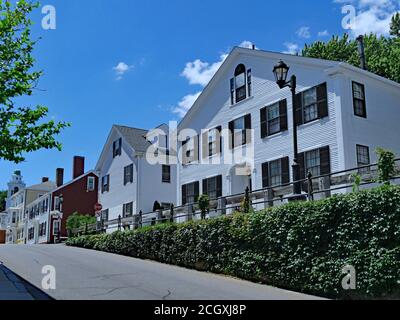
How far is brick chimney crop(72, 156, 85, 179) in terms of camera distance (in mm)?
55375

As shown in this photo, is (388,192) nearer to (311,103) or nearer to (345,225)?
(345,225)

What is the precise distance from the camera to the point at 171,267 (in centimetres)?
1869

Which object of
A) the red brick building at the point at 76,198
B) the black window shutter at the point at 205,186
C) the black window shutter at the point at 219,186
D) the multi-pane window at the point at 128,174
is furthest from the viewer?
the red brick building at the point at 76,198

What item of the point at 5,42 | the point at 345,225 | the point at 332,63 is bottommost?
the point at 345,225

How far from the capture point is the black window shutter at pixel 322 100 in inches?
846

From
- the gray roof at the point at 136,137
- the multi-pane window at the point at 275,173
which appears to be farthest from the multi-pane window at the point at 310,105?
the gray roof at the point at 136,137

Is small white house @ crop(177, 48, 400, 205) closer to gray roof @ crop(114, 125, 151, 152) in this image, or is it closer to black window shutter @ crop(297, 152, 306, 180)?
black window shutter @ crop(297, 152, 306, 180)

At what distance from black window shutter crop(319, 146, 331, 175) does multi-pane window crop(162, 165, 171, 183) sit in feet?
62.5

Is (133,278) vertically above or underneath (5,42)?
underneath

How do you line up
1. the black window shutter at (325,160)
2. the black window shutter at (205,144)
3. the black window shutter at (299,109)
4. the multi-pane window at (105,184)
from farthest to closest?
the multi-pane window at (105,184) < the black window shutter at (205,144) < the black window shutter at (299,109) < the black window shutter at (325,160)

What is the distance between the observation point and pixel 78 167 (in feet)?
182

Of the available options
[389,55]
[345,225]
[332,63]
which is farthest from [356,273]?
[389,55]

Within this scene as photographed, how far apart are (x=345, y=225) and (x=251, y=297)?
3002mm

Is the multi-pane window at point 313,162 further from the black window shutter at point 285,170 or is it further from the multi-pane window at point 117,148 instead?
the multi-pane window at point 117,148
